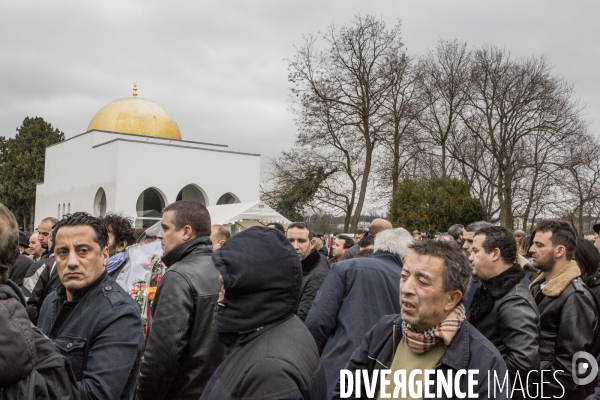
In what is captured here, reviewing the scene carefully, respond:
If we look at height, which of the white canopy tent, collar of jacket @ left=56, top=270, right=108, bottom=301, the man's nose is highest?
the white canopy tent

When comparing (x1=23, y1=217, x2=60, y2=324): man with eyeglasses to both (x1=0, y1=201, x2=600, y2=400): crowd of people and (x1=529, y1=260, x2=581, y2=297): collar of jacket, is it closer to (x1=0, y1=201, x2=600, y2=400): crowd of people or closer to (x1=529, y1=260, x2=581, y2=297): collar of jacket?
(x1=0, y1=201, x2=600, y2=400): crowd of people

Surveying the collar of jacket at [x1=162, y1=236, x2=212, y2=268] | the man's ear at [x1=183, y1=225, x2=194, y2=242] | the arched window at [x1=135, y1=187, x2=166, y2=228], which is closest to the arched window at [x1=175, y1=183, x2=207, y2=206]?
the arched window at [x1=135, y1=187, x2=166, y2=228]

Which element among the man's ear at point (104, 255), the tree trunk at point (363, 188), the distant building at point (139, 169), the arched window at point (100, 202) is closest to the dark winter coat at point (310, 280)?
the man's ear at point (104, 255)

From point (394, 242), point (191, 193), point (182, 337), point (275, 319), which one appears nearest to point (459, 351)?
point (275, 319)

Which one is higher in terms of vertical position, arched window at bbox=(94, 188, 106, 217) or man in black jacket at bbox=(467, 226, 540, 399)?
arched window at bbox=(94, 188, 106, 217)

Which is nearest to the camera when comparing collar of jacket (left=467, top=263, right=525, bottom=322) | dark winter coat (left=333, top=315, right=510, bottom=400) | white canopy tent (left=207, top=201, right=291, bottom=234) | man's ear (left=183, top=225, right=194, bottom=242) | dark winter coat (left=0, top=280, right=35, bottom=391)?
dark winter coat (left=0, top=280, right=35, bottom=391)

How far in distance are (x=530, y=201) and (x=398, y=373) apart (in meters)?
31.8

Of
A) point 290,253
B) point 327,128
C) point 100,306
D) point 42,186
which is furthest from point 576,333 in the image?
point 42,186

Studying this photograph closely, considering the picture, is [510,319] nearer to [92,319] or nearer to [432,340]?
[432,340]

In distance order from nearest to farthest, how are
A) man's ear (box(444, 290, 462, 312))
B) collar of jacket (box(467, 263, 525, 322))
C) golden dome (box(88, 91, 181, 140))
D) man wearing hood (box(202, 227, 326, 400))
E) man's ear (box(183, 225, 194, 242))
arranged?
1. man wearing hood (box(202, 227, 326, 400))
2. man's ear (box(444, 290, 462, 312))
3. collar of jacket (box(467, 263, 525, 322))
4. man's ear (box(183, 225, 194, 242))
5. golden dome (box(88, 91, 181, 140))

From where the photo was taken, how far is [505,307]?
3.81 meters

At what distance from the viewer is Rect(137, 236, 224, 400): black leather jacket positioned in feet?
11.1

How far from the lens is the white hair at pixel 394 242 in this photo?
Result: 4.68 metres

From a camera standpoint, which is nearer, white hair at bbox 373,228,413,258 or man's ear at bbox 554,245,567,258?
white hair at bbox 373,228,413,258
